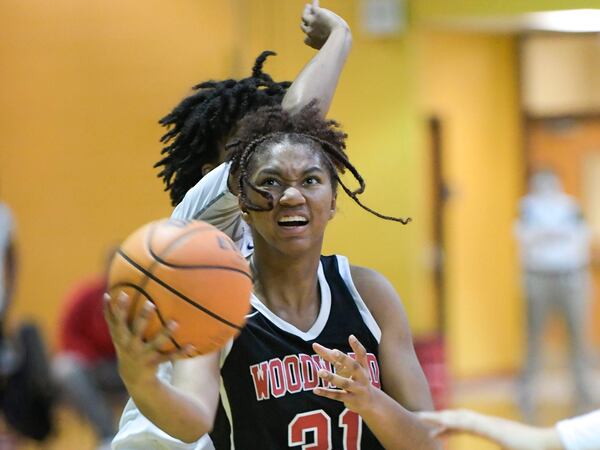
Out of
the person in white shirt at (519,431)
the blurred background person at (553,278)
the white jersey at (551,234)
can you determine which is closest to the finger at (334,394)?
the person in white shirt at (519,431)

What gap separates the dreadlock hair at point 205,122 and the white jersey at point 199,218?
295 mm

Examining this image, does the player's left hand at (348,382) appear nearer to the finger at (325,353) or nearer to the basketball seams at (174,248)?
the finger at (325,353)

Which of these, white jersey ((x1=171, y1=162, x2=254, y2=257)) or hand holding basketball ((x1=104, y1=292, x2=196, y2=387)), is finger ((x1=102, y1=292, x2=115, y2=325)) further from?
white jersey ((x1=171, y1=162, x2=254, y2=257))

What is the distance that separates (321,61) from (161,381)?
3.91ft

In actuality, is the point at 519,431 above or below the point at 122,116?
below

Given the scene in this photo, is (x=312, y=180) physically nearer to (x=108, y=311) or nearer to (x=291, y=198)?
(x=291, y=198)

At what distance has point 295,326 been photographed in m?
2.81

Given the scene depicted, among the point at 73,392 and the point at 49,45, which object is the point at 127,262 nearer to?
the point at 73,392

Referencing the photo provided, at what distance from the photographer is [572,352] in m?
9.33

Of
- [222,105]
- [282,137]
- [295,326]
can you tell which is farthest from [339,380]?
[222,105]

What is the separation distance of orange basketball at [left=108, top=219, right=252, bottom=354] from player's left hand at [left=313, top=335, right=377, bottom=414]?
20cm

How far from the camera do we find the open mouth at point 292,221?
2701 millimetres

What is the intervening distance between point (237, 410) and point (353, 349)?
0.34 m

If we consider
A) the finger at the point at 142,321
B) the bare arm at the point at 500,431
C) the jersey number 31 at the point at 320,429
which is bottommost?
the jersey number 31 at the point at 320,429
